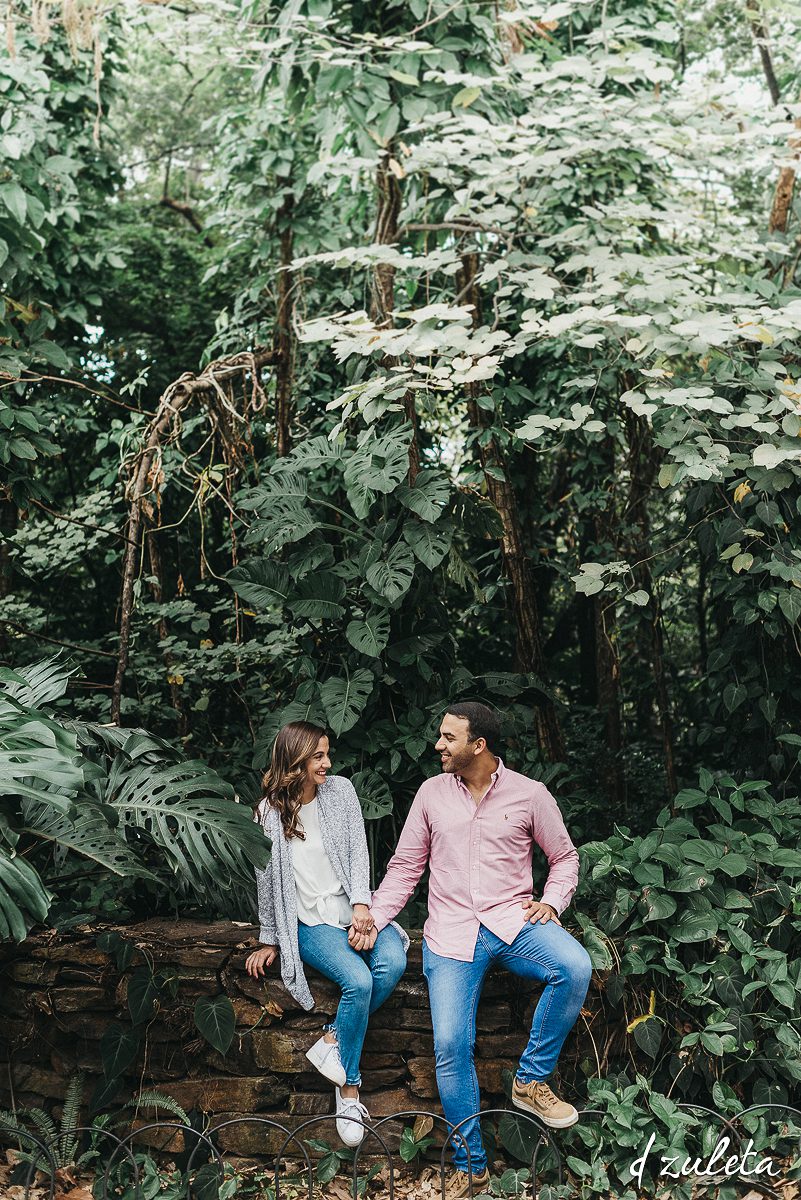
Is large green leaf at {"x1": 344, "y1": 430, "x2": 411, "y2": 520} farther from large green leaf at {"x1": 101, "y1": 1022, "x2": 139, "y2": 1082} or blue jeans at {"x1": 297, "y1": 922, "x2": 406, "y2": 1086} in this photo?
large green leaf at {"x1": 101, "y1": 1022, "x2": 139, "y2": 1082}

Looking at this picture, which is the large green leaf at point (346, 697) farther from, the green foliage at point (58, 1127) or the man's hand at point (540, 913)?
the green foliage at point (58, 1127)

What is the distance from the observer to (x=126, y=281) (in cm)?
751

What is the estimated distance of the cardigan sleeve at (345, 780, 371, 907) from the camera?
331 centimetres

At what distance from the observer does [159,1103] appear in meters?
3.29

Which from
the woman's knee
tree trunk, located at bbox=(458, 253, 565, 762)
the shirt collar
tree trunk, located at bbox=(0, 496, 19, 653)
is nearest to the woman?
the woman's knee

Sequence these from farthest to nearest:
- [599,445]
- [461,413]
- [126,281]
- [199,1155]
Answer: [126,281] < [461,413] < [599,445] < [199,1155]

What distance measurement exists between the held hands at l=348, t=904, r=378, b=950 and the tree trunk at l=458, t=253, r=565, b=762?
5.91 feet

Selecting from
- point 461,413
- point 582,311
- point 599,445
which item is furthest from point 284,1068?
point 461,413

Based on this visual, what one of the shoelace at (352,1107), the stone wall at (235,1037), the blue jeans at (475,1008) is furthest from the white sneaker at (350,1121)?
the blue jeans at (475,1008)

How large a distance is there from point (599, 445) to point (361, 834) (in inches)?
124

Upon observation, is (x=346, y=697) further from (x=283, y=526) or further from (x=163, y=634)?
(x=163, y=634)

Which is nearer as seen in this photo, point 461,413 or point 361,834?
point 361,834

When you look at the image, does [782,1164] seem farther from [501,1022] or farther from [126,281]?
[126,281]

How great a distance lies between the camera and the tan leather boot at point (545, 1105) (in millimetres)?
3088
